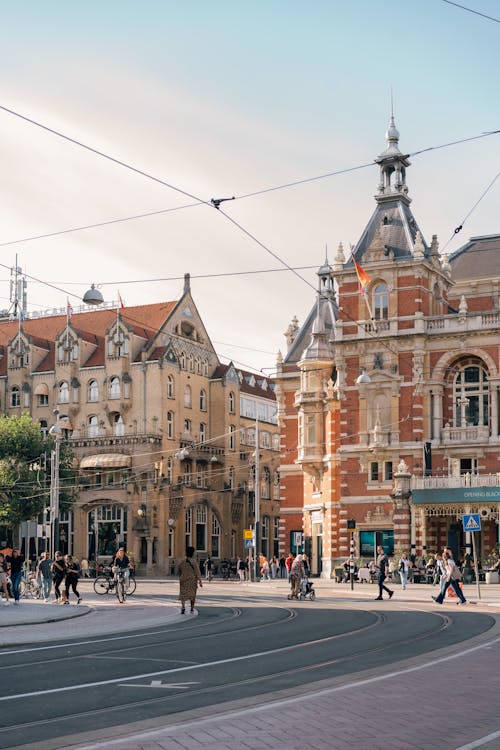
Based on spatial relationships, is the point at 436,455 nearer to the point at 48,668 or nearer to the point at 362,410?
the point at 362,410

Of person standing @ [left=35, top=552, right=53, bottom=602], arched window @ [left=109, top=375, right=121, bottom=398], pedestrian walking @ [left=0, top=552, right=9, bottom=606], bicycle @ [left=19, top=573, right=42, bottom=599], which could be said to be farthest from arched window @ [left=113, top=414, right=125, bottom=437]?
pedestrian walking @ [left=0, top=552, right=9, bottom=606]

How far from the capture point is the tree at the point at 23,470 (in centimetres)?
7062

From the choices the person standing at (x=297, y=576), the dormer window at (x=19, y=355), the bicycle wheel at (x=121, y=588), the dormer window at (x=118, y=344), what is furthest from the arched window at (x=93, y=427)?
the bicycle wheel at (x=121, y=588)

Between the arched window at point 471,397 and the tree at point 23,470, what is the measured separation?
85.5 ft

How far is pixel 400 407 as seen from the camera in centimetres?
6347

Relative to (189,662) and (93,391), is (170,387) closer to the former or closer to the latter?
(93,391)

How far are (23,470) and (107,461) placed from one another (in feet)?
30.8

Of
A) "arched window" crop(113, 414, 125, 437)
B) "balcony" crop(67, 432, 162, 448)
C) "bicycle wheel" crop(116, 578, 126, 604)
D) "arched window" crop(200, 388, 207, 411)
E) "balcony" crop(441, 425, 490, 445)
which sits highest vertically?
"arched window" crop(200, 388, 207, 411)

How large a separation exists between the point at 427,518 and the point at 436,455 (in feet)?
12.3

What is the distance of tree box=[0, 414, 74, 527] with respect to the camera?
70.6 meters

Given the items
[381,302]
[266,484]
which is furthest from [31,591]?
[266,484]

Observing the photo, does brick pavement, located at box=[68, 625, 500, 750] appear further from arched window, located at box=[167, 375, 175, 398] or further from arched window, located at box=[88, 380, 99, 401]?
arched window, located at box=[88, 380, 99, 401]

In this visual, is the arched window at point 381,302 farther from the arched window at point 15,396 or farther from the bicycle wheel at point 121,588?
the arched window at point 15,396

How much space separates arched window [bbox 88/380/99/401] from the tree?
34.0 feet
